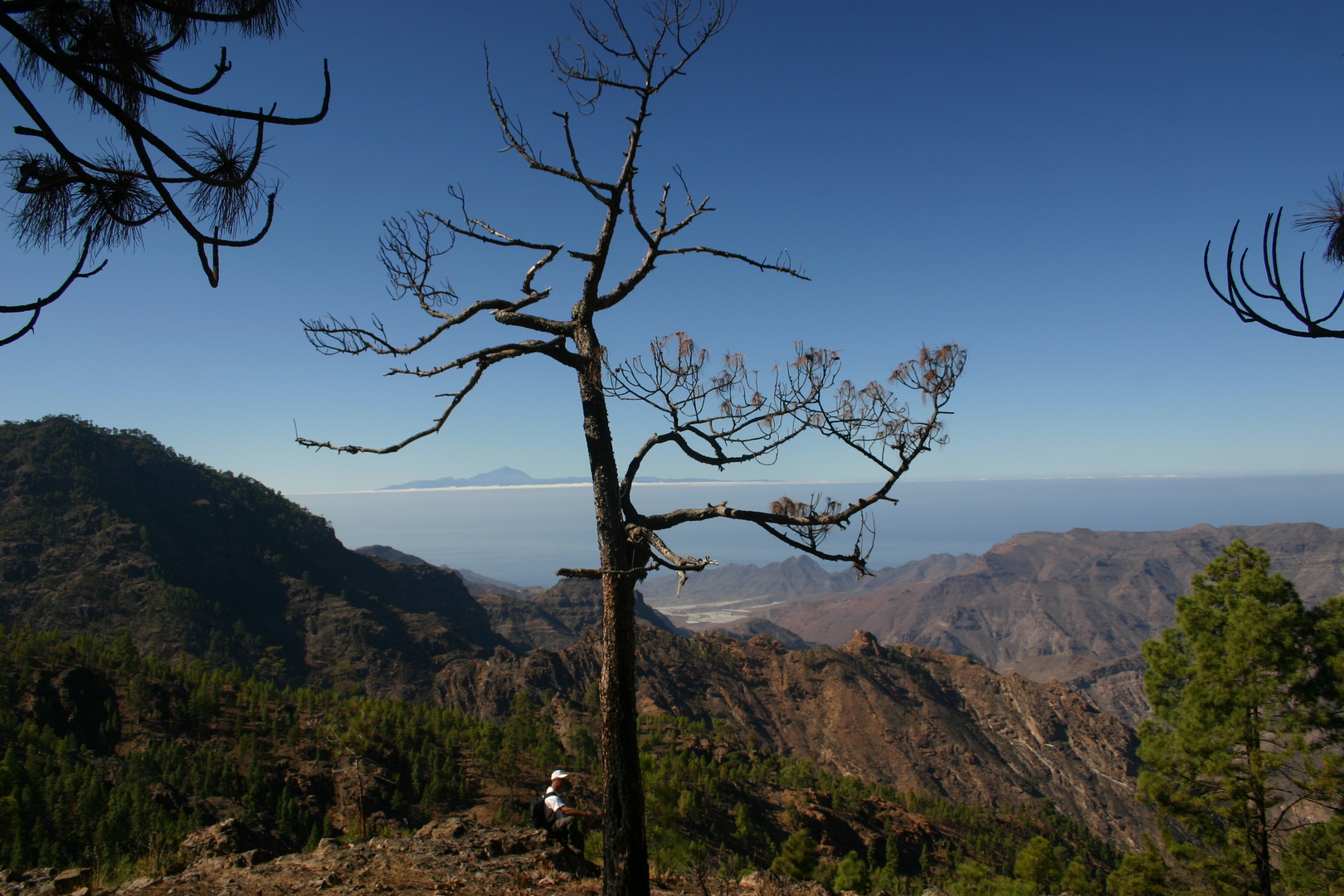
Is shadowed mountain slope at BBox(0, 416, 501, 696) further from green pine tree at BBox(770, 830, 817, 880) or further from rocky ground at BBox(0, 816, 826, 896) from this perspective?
rocky ground at BBox(0, 816, 826, 896)

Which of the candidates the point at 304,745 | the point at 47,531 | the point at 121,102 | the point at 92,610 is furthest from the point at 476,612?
the point at 121,102

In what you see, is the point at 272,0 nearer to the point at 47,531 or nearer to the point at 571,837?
the point at 571,837

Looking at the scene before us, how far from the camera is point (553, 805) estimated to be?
7723mm

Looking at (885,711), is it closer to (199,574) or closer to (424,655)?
(424,655)

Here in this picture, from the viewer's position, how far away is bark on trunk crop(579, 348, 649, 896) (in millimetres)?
5113

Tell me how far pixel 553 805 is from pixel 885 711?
70.7 m

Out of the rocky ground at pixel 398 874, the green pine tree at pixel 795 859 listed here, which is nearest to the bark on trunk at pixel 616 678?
the rocky ground at pixel 398 874

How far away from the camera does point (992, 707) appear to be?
7450 cm

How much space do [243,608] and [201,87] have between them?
3630 inches

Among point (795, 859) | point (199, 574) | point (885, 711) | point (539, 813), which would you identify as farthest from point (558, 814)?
point (199, 574)

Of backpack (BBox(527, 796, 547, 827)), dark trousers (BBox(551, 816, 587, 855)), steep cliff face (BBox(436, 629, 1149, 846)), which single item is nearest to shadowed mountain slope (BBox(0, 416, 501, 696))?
steep cliff face (BBox(436, 629, 1149, 846))

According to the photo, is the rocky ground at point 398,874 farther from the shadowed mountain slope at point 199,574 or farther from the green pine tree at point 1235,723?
the shadowed mountain slope at point 199,574

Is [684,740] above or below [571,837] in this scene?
below

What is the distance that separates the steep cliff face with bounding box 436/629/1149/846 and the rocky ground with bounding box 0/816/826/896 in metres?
51.7
